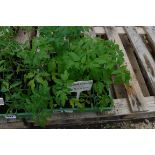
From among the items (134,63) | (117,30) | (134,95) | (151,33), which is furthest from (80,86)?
(151,33)

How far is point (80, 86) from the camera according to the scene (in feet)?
6.41

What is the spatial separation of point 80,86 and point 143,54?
0.77 meters

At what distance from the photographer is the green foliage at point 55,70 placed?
1.87m

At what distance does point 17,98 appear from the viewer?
1947mm

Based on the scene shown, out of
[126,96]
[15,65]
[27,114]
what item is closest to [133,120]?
[126,96]

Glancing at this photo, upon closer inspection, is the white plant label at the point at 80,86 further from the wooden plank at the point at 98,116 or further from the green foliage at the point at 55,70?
the wooden plank at the point at 98,116

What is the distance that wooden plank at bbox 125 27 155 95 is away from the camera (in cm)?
233

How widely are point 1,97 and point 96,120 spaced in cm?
66

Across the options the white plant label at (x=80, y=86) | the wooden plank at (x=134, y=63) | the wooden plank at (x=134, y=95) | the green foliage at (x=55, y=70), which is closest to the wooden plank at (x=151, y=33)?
the wooden plank at (x=134, y=63)

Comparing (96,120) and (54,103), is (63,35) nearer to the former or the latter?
(54,103)

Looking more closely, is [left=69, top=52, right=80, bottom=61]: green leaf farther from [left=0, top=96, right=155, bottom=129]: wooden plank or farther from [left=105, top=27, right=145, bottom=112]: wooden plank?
[left=105, top=27, right=145, bottom=112]: wooden plank

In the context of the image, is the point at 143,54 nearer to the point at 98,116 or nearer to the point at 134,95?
the point at 134,95

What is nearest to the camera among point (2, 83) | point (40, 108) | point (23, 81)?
point (40, 108)

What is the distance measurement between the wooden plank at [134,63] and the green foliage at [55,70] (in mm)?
351
